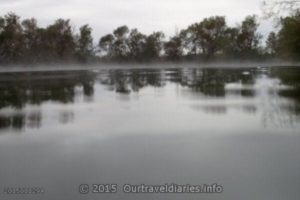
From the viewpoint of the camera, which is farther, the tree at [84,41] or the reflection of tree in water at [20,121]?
the tree at [84,41]

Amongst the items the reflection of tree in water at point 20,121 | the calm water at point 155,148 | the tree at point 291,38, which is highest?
the tree at point 291,38

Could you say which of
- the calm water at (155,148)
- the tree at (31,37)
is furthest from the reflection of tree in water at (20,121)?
the tree at (31,37)

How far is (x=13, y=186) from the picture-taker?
6160mm

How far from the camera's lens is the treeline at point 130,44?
240 ft

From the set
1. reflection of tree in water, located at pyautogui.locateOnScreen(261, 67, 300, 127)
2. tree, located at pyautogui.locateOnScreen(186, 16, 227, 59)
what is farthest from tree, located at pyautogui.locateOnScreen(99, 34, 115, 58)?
reflection of tree in water, located at pyautogui.locateOnScreen(261, 67, 300, 127)

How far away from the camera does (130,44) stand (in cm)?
9662

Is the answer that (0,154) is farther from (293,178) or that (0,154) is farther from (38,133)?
(293,178)

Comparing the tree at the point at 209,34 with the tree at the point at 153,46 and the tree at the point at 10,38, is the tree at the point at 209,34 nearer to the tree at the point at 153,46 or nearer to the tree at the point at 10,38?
the tree at the point at 153,46

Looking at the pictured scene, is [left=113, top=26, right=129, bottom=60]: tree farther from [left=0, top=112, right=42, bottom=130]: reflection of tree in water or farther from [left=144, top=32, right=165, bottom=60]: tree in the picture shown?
[left=0, top=112, right=42, bottom=130]: reflection of tree in water

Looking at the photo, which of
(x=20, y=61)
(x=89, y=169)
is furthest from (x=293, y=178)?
(x=20, y=61)

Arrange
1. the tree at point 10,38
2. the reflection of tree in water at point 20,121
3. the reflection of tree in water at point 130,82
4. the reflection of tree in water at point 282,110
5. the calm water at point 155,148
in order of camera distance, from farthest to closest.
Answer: the tree at point 10,38 → the reflection of tree in water at point 130,82 → the reflection of tree in water at point 20,121 → the reflection of tree in water at point 282,110 → the calm water at point 155,148

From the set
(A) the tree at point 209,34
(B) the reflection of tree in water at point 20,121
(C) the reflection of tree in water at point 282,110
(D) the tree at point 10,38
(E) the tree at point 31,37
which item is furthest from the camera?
(A) the tree at point 209,34

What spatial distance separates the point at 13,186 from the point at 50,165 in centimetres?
121

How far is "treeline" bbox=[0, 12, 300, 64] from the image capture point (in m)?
73.2
